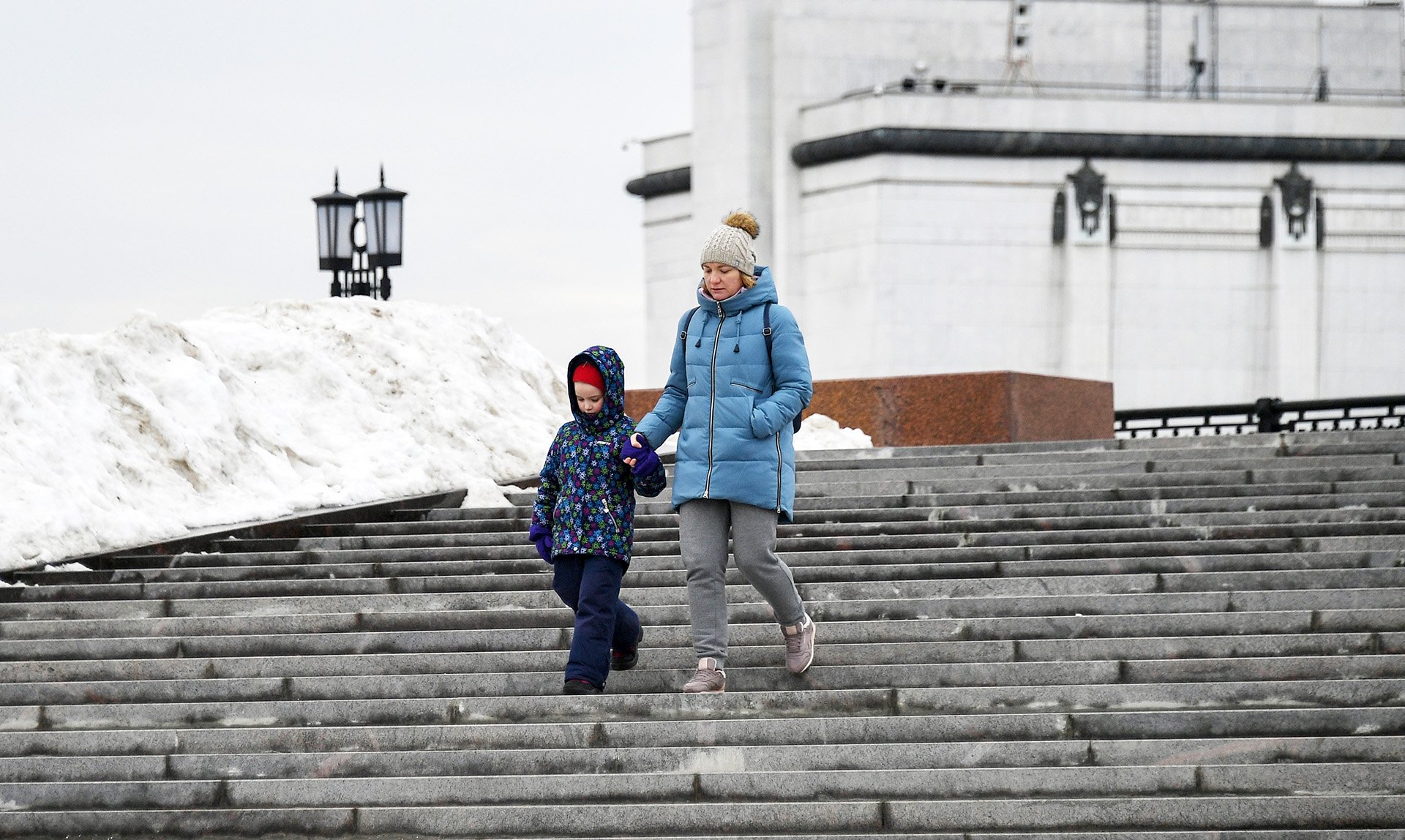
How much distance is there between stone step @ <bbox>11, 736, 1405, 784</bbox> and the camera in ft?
19.4

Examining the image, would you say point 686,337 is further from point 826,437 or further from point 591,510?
point 826,437

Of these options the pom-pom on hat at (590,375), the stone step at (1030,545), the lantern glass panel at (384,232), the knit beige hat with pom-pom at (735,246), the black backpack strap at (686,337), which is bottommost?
the stone step at (1030,545)

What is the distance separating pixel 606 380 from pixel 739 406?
0.51 meters

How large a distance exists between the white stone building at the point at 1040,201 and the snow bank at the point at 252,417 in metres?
10.2

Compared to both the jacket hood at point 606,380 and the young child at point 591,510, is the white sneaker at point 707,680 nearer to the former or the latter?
the young child at point 591,510

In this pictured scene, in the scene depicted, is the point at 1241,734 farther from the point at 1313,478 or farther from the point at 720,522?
the point at 1313,478

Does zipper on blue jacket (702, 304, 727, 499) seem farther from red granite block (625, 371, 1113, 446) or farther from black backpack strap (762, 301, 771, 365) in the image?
red granite block (625, 371, 1113, 446)

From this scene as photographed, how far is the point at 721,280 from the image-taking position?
6.41 m

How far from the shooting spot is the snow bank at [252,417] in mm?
9719

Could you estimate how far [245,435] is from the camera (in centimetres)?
1149

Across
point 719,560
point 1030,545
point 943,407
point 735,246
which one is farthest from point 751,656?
point 943,407

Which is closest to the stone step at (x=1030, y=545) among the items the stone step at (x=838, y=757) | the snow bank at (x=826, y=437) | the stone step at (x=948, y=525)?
the stone step at (x=948, y=525)

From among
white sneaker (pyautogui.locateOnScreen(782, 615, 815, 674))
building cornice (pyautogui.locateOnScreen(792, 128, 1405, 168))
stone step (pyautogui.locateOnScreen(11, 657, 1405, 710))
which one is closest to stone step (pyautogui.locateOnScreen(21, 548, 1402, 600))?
stone step (pyautogui.locateOnScreen(11, 657, 1405, 710))

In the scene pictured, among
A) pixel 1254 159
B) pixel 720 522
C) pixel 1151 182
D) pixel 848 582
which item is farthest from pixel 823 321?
pixel 720 522
